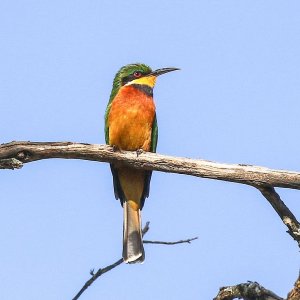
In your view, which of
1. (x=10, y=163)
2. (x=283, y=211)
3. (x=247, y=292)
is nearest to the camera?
(x=247, y=292)

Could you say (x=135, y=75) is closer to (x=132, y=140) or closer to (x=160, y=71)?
(x=160, y=71)

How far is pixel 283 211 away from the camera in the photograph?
5789 millimetres

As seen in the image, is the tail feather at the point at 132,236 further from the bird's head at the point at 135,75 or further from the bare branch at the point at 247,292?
the bare branch at the point at 247,292

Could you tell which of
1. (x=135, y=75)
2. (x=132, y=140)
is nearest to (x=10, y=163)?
(x=132, y=140)

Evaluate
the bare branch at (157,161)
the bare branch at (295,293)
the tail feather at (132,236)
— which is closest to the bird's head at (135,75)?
the tail feather at (132,236)

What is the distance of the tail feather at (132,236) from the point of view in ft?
24.3

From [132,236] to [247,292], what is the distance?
2973mm

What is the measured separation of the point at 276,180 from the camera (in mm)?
5766

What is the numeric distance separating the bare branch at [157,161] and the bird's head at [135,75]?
78.7 inches

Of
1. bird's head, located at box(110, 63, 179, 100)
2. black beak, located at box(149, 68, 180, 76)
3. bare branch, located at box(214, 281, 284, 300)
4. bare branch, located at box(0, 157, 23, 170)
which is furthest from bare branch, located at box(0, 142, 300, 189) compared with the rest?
black beak, located at box(149, 68, 180, 76)

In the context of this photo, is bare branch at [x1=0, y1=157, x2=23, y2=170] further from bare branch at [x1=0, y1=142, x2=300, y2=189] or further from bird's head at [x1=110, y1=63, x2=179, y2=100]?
bird's head at [x1=110, y1=63, x2=179, y2=100]

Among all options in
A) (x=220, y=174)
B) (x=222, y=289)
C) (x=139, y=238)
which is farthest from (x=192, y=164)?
(x=139, y=238)

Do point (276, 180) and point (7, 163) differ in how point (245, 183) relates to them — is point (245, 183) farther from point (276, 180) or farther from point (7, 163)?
point (7, 163)

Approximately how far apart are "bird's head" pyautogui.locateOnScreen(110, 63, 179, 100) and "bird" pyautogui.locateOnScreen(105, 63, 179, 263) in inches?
3.0
